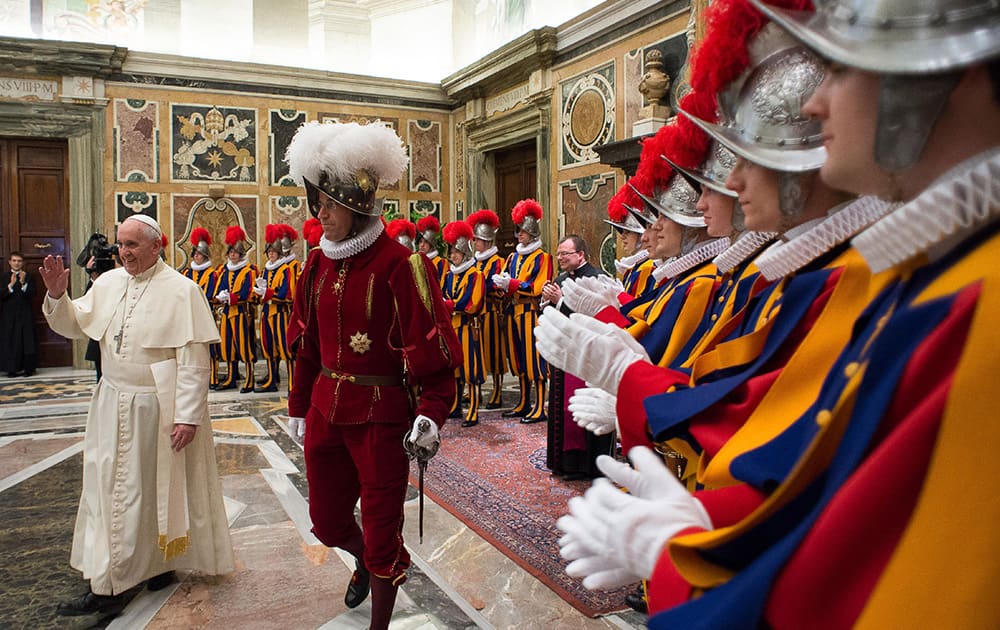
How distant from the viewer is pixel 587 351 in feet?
5.83

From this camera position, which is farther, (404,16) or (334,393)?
(404,16)

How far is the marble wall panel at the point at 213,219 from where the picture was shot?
11.6 meters

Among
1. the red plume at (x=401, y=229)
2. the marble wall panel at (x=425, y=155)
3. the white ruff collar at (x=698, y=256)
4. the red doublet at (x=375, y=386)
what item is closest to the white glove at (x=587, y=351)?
the white ruff collar at (x=698, y=256)

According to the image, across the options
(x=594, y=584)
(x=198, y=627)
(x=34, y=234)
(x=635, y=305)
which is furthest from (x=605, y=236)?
(x=34, y=234)

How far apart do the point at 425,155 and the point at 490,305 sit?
624cm

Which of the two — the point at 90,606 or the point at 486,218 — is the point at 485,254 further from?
the point at 90,606

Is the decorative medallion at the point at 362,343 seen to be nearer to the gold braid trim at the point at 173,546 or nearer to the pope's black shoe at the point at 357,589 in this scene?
the pope's black shoe at the point at 357,589

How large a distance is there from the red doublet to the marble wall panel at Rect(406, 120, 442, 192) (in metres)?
10.5

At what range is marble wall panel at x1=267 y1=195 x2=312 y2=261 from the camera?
1216cm

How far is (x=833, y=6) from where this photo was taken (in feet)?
3.01

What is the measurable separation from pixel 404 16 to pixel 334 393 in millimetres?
11822

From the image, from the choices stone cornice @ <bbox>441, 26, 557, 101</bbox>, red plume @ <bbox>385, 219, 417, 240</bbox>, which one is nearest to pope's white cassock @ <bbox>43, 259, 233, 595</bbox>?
red plume @ <bbox>385, 219, 417, 240</bbox>

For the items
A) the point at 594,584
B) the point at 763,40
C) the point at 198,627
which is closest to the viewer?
the point at 594,584

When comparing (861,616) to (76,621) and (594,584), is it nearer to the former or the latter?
(594,584)
